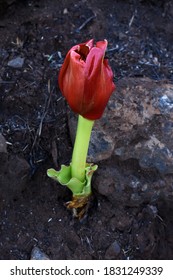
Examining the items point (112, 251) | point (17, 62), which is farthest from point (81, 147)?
point (17, 62)

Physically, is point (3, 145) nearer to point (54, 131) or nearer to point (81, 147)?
point (54, 131)

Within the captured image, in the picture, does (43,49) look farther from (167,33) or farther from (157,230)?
(157,230)

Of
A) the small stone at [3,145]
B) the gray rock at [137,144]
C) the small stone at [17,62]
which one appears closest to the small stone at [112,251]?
the gray rock at [137,144]

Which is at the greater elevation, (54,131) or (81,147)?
(81,147)

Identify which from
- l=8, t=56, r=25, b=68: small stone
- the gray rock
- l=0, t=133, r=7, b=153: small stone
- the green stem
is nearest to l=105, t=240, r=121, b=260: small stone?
the gray rock

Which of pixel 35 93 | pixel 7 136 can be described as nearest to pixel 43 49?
pixel 35 93

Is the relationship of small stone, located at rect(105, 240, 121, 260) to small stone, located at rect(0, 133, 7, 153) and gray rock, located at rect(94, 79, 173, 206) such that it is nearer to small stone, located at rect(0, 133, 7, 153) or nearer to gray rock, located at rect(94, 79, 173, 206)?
gray rock, located at rect(94, 79, 173, 206)
